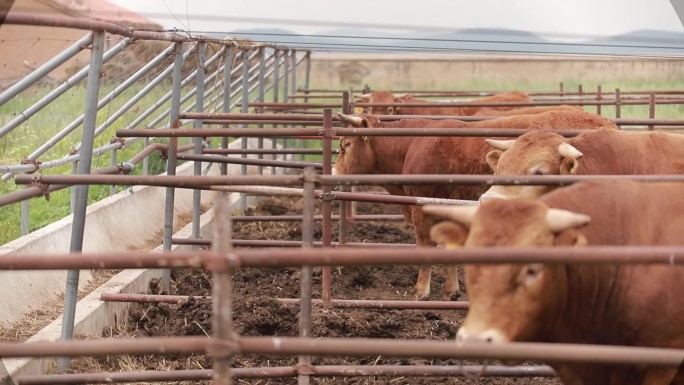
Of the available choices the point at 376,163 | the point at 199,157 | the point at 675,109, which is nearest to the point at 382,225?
the point at 376,163

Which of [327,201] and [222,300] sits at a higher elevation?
[327,201]

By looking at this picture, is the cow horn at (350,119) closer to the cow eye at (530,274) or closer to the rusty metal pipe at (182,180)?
the rusty metal pipe at (182,180)

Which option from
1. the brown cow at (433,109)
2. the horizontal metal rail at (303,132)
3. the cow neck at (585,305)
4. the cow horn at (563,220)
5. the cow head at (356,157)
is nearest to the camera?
the cow horn at (563,220)

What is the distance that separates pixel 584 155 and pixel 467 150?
204 centimetres

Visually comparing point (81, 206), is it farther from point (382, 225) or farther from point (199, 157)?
point (382, 225)

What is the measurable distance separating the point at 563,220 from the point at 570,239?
0.16 m

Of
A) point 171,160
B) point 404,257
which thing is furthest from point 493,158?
point 404,257

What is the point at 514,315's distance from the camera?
358 cm

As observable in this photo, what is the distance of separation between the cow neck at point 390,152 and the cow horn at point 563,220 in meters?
5.96

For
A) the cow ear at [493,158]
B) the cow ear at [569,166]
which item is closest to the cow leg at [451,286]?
the cow ear at [493,158]

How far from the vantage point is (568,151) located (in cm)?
659

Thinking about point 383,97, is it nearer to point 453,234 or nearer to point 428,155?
point 428,155

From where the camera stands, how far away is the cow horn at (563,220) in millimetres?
3547

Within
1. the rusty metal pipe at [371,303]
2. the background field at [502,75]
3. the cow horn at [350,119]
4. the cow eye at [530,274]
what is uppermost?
the background field at [502,75]
